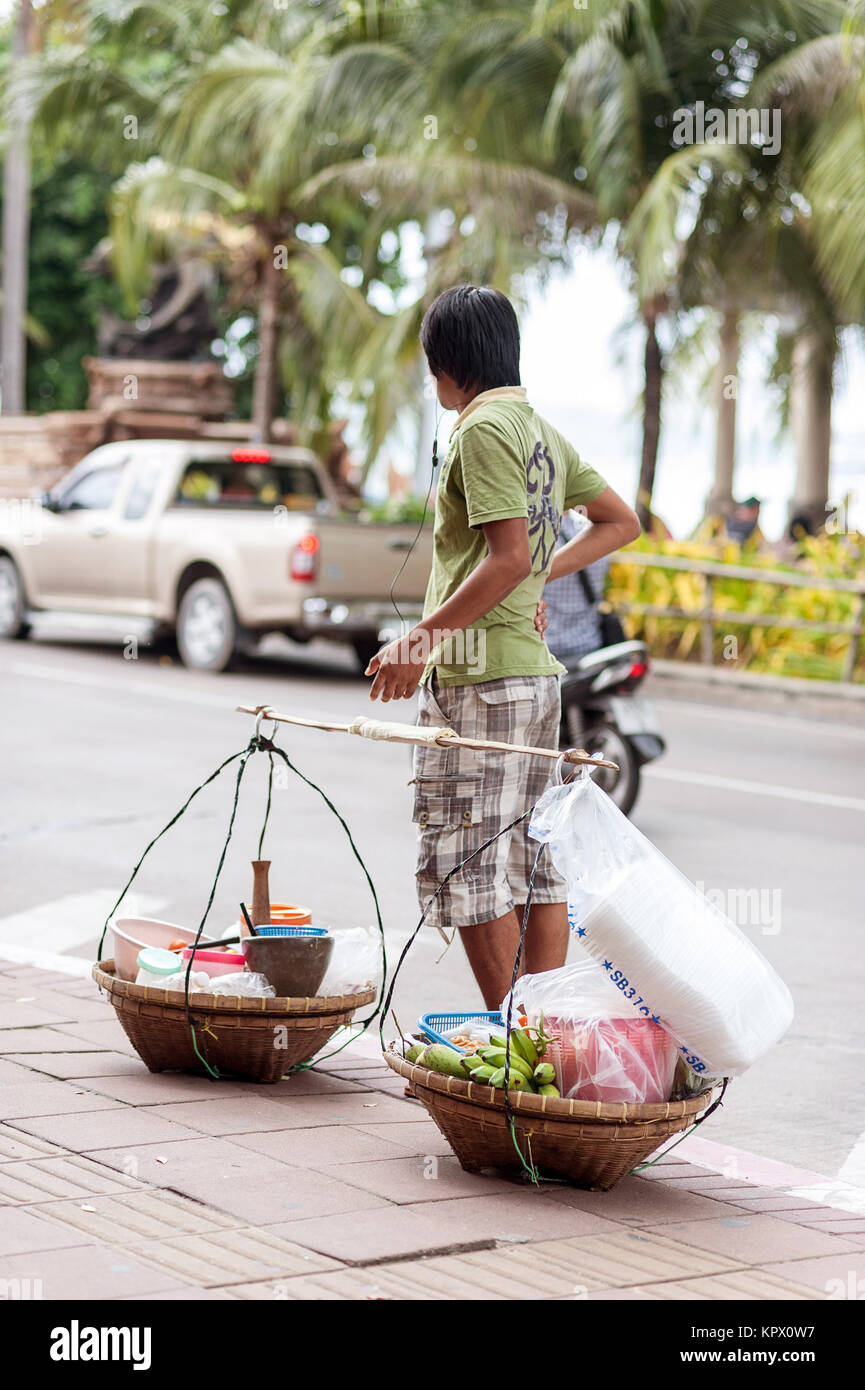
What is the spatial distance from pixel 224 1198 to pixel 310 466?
13.5 meters

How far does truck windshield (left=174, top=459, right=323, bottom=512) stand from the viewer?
16.3 meters

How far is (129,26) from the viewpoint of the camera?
24656mm

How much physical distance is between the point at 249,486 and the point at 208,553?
118cm

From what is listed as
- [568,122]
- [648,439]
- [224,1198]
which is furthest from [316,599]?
[224,1198]

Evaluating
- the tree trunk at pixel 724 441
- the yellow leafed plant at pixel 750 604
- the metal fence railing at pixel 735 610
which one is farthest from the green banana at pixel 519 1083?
the tree trunk at pixel 724 441

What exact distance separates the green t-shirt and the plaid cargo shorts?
0.06m

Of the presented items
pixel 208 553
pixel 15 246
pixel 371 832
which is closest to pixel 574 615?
pixel 371 832

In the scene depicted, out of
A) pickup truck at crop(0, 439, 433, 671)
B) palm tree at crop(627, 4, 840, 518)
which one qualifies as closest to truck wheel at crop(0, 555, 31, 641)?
pickup truck at crop(0, 439, 433, 671)

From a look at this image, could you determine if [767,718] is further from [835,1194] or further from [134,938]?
[835,1194]

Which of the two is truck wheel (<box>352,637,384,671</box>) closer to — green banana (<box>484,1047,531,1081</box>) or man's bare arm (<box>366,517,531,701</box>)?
man's bare arm (<box>366,517,531,701</box>)

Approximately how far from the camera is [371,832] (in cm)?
892

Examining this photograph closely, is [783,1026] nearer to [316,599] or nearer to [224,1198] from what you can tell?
[224,1198]

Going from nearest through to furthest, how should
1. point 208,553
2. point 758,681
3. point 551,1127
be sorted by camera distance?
point 551,1127, point 208,553, point 758,681

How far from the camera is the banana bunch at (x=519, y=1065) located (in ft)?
13.1
